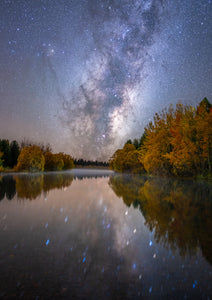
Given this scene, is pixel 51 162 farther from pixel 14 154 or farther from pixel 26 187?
pixel 26 187

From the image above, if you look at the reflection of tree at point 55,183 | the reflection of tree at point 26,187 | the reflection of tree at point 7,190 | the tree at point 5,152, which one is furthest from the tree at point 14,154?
the reflection of tree at point 7,190

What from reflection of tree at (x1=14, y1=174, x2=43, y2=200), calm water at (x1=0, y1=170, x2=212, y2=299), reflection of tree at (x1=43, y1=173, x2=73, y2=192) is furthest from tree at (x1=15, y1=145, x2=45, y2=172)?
calm water at (x1=0, y1=170, x2=212, y2=299)

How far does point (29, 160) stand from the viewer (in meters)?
47.5

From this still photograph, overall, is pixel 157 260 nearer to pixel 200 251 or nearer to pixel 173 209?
pixel 200 251

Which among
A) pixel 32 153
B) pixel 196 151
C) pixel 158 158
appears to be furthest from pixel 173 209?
pixel 32 153

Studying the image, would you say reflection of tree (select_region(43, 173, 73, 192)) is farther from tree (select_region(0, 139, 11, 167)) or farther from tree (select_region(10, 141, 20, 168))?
tree (select_region(10, 141, 20, 168))

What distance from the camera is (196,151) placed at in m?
24.5

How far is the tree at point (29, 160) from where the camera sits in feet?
153

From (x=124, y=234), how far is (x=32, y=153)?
4602 cm

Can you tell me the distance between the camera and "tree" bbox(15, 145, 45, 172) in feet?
153

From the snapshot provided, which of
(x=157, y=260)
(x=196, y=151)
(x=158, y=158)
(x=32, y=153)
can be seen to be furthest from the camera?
(x=32, y=153)

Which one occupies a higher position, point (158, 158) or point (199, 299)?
point (158, 158)

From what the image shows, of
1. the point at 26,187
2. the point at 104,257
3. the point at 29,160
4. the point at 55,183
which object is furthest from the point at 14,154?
the point at 104,257

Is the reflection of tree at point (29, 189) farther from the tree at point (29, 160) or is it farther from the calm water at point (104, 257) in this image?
the tree at point (29, 160)
